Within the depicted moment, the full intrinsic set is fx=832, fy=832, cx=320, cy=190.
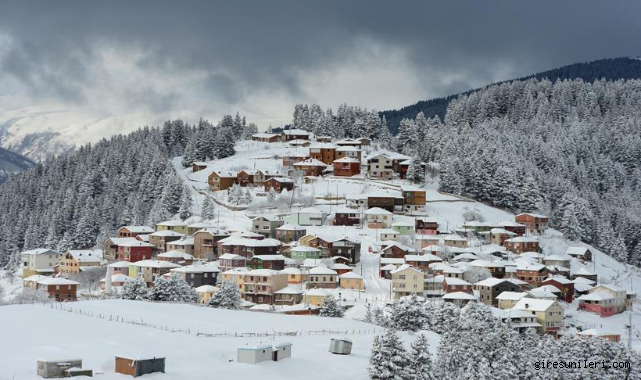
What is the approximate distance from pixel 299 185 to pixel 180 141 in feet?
143

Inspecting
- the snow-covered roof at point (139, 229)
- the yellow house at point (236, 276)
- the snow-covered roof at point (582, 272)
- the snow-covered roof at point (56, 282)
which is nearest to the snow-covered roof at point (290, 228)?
the yellow house at point (236, 276)

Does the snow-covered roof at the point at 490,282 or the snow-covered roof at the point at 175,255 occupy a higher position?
the snow-covered roof at the point at 175,255

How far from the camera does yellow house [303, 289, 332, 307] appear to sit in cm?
6788

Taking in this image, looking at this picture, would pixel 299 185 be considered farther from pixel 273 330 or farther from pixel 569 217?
pixel 273 330

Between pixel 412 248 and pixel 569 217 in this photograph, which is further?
pixel 569 217

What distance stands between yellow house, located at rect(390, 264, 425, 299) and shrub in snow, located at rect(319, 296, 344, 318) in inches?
416

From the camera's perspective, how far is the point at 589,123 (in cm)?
15262

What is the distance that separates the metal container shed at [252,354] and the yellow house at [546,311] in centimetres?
3543

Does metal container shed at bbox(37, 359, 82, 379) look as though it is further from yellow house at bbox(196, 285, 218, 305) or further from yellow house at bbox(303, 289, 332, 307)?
yellow house at bbox(196, 285, 218, 305)

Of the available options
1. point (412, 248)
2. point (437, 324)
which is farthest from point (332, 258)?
point (437, 324)

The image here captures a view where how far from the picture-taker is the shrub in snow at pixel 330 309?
2409 inches

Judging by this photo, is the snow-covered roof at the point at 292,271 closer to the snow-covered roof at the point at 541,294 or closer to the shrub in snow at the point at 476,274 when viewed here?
the shrub in snow at the point at 476,274

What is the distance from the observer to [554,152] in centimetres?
13188

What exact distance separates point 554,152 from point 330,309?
3171 inches
